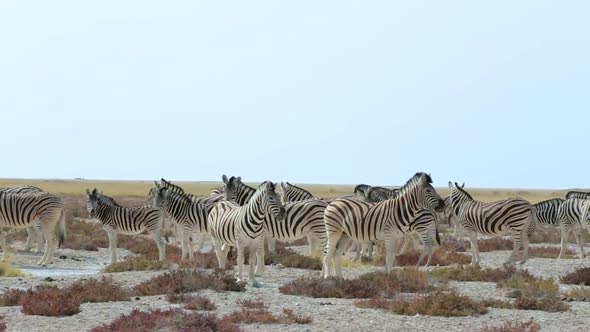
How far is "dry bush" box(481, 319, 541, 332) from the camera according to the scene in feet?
A: 40.9

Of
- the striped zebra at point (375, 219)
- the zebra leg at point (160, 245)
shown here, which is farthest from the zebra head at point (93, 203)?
the striped zebra at point (375, 219)

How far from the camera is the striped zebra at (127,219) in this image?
25.2 meters

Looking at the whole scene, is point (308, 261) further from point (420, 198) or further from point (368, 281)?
point (368, 281)

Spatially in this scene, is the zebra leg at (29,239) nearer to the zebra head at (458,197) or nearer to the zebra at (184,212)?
the zebra at (184,212)

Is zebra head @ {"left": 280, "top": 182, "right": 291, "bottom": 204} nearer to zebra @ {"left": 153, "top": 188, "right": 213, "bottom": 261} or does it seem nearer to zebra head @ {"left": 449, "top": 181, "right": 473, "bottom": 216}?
zebra @ {"left": 153, "top": 188, "right": 213, "bottom": 261}

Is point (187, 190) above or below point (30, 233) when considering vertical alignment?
above

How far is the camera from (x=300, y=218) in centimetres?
2109

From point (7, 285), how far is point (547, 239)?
26441 millimetres

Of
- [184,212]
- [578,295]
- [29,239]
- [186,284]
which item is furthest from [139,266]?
[578,295]

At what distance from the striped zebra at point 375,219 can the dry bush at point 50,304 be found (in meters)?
6.08

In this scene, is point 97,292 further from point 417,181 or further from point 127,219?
point 127,219

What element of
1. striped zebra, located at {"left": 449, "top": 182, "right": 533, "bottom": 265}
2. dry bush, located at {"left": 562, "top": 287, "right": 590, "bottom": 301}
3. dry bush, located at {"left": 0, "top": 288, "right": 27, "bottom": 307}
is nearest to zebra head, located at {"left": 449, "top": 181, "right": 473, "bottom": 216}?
striped zebra, located at {"left": 449, "top": 182, "right": 533, "bottom": 265}

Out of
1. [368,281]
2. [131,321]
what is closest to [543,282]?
[368,281]

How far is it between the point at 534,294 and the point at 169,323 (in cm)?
688
